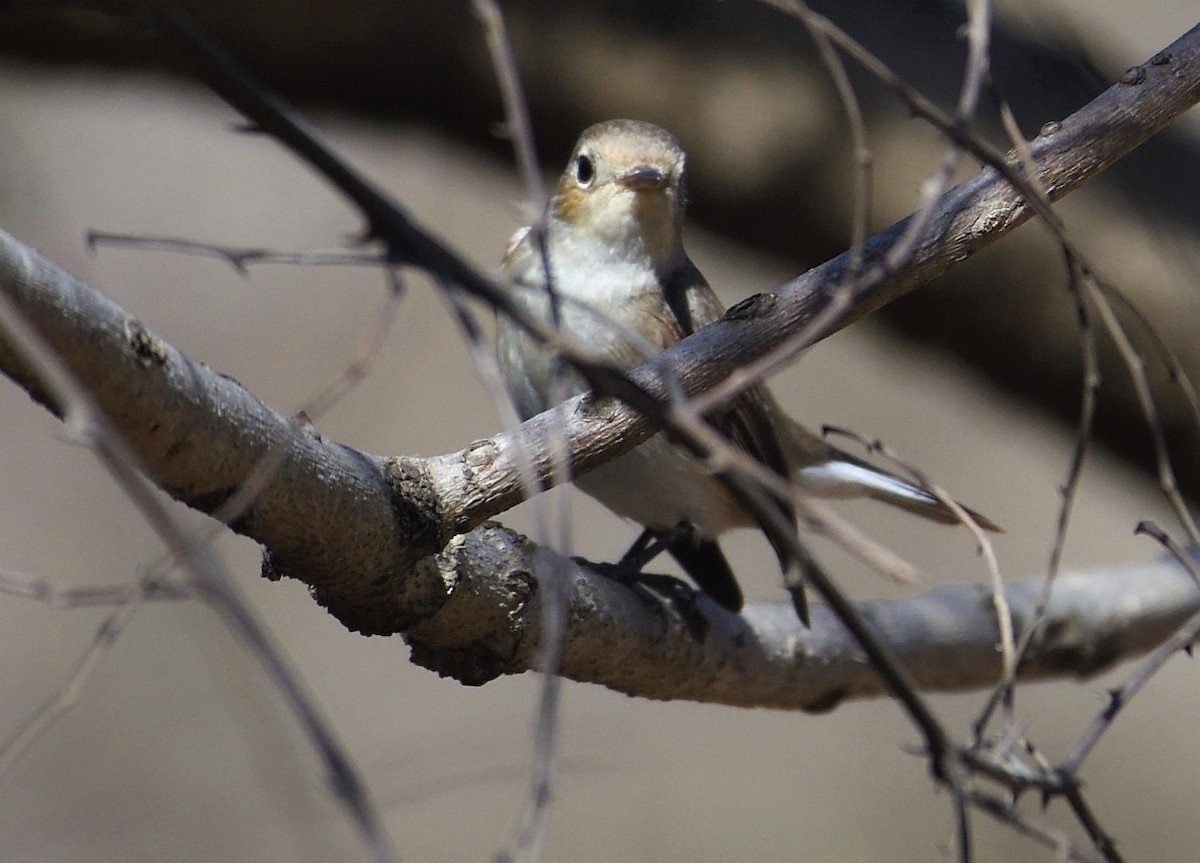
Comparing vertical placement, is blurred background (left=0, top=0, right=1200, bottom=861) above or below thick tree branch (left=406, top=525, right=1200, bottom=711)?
above

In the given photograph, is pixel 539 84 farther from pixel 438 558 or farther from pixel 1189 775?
pixel 1189 775

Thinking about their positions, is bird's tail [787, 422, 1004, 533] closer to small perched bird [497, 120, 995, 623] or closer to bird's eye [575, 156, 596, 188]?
small perched bird [497, 120, 995, 623]

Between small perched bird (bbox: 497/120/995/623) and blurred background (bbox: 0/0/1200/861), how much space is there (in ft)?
1.31

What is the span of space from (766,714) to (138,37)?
419cm

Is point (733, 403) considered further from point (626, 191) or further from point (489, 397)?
point (489, 397)

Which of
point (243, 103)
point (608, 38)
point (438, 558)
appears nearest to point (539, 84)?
point (608, 38)

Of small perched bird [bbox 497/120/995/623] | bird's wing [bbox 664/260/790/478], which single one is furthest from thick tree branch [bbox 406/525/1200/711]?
bird's wing [bbox 664/260/790/478]

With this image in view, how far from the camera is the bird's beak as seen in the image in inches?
131

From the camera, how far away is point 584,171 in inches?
138

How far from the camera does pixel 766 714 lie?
662cm

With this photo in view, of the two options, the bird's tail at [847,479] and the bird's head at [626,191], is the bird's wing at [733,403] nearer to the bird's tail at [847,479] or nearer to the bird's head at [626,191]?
the bird's head at [626,191]

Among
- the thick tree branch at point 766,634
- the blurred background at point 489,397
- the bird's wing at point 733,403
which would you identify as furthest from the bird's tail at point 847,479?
the blurred background at point 489,397

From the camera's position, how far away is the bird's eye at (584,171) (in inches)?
136

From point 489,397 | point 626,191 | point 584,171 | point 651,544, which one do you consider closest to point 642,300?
point 626,191
